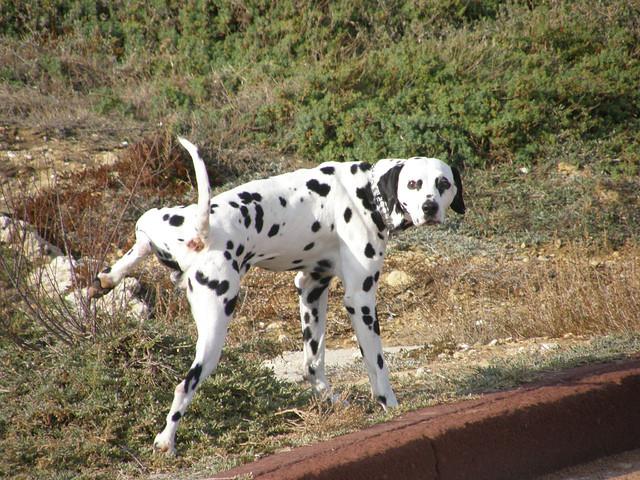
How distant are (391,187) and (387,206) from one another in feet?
0.40

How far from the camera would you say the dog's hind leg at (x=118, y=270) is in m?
5.34

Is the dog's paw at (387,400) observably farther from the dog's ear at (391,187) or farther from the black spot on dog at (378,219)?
the dog's ear at (391,187)

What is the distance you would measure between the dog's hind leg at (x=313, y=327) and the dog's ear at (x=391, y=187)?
772 mm

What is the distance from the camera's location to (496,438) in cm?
534

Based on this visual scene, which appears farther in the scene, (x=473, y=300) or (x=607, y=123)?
(x=607, y=123)

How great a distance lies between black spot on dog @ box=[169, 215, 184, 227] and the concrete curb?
1401 mm

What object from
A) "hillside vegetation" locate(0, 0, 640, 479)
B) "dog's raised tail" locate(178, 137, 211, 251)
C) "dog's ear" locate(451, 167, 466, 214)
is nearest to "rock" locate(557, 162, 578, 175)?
"hillside vegetation" locate(0, 0, 640, 479)

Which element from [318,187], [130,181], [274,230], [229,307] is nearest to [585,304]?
[318,187]

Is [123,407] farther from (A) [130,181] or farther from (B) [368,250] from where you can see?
(A) [130,181]

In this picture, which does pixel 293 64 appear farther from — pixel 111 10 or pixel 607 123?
pixel 607 123

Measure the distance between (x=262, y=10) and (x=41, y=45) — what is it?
3.53 meters

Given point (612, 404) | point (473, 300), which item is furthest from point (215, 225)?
point (473, 300)

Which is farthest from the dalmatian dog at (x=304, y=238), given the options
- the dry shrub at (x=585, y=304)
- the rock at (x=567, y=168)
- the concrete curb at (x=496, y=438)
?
the rock at (x=567, y=168)

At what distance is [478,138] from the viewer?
12758mm
